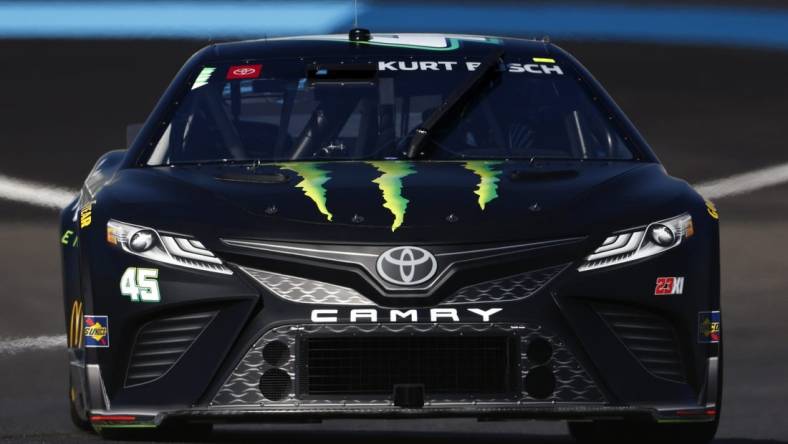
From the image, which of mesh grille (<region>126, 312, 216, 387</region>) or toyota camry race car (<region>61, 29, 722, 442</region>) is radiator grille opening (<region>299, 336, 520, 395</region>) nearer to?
toyota camry race car (<region>61, 29, 722, 442</region>)

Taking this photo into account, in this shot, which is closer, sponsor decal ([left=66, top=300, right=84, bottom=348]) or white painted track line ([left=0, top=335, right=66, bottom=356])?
sponsor decal ([left=66, top=300, right=84, bottom=348])

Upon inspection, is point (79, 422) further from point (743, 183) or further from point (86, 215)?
point (743, 183)

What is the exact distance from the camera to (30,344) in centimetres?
1144

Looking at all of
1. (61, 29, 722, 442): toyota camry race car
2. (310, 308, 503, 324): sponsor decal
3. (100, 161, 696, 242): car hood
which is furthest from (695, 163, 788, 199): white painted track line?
(310, 308, 503, 324): sponsor decal

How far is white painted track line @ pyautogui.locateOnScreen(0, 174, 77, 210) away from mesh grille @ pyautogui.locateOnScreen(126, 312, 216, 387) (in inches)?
361

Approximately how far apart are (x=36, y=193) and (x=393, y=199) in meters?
9.79

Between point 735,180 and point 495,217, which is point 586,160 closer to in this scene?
point 495,217

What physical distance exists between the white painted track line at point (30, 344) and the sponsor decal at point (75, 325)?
4.92m

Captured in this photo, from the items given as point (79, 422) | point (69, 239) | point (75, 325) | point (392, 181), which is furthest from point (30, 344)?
point (392, 181)

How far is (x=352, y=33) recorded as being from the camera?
7.67 meters

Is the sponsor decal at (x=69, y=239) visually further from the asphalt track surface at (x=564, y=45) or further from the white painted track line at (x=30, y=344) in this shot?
the white painted track line at (x=30, y=344)

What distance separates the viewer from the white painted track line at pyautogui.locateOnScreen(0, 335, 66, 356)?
37.1ft

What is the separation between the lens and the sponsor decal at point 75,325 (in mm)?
6120

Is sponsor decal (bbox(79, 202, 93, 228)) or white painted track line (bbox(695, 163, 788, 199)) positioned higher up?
sponsor decal (bbox(79, 202, 93, 228))
